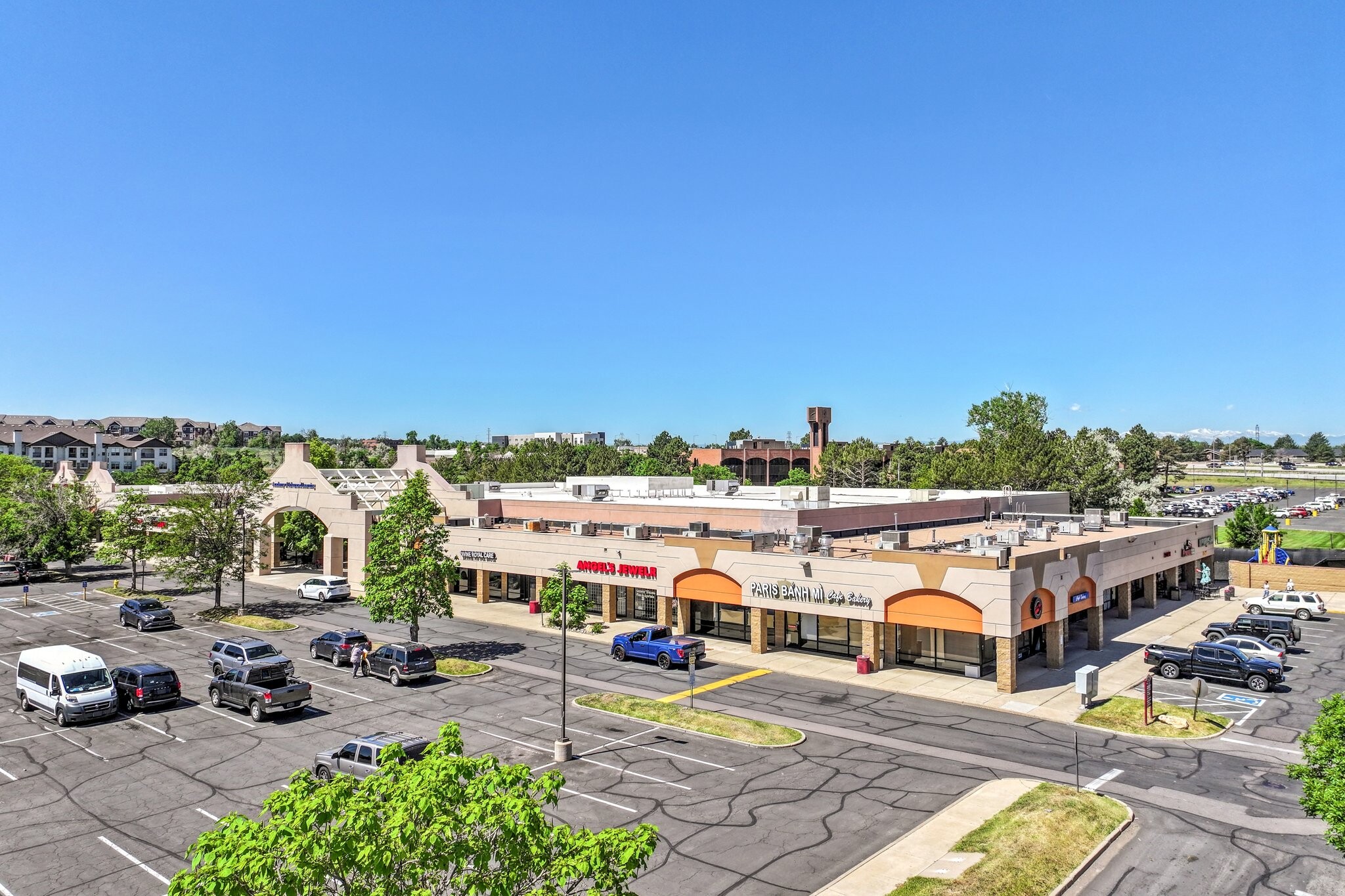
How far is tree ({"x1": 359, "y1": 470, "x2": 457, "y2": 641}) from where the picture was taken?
44625 millimetres

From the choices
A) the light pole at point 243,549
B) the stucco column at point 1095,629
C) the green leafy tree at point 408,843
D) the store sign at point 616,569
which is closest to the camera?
the green leafy tree at point 408,843

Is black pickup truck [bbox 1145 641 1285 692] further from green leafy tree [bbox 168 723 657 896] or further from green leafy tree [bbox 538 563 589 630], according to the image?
green leafy tree [bbox 168 723 657 896]

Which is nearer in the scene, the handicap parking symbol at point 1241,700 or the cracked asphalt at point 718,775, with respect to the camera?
the cracked asphalt at point 718,775

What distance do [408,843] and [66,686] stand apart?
31672 millimetres

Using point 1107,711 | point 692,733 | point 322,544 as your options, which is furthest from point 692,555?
point 322,544

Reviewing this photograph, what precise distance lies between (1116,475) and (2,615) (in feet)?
350

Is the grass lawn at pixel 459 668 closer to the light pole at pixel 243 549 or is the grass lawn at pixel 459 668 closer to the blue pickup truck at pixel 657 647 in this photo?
the blue pickup truck at pixel 657 647

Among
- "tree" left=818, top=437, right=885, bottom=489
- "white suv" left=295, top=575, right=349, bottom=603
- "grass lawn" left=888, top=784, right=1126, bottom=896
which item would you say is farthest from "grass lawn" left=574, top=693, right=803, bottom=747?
"tree" left=818, top=437, right=885, bottom=489

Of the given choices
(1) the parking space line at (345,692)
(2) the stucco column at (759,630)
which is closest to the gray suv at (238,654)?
(1) the parking space line at (345,692)

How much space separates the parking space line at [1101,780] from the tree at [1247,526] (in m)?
64.3

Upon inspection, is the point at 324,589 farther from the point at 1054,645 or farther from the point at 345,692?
the point at 1054,645

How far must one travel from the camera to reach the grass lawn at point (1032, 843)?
19.6 m

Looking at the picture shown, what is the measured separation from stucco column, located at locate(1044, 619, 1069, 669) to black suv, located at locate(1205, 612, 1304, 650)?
12945mm

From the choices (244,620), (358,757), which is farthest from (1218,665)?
(244,620)
